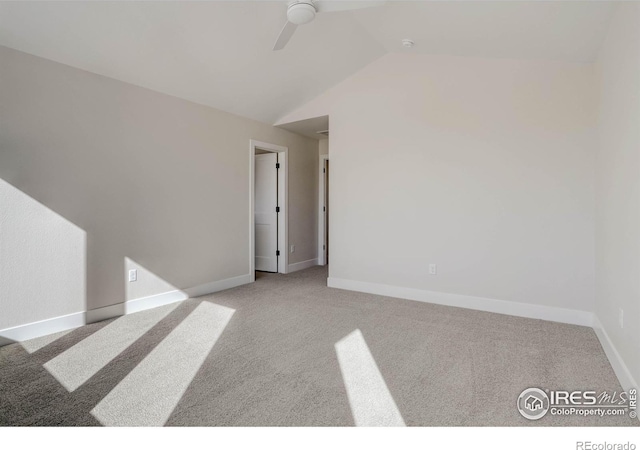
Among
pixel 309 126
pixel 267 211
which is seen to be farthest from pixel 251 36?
pixel 267 211

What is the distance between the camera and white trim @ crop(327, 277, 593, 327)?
10.5 feet

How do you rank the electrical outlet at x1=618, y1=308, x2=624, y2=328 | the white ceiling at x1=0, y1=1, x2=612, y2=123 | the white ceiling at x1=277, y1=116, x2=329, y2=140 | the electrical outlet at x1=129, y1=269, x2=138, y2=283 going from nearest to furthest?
the electrical outlet at x1=618, y1=308, x2=624, y2=328 < the white ceiling at x1=0, y1=1, x2=612, y2=123 < the electrical outlet at x1=129, y1=269, x2=138, y2=283 < the white ceiling at x1=277, y1=116, x2=329, y2=140

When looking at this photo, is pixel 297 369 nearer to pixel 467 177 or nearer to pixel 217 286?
pixel 217 286

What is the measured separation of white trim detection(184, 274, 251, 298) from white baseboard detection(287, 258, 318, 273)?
3.11ft

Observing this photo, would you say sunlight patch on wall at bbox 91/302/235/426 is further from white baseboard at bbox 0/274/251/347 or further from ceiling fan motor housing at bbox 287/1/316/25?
ceiling fan motor housing at bbox 287/1/316/25

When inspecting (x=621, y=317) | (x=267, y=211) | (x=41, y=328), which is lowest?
(x=41, y=328)

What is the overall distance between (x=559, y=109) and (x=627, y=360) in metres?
2.29

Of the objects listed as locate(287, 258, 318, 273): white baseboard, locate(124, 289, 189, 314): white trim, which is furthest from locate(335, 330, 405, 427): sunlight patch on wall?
locate(287, 258, 318, 273): white baseboard

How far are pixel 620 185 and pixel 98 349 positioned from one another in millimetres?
3847

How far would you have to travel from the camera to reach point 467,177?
3.66 m

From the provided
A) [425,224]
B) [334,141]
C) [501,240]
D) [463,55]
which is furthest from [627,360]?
[334,141]

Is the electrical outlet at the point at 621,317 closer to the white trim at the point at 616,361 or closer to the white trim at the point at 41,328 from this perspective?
the white trim at the point at 616,361

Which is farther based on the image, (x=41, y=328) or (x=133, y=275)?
(x=133, y=275)

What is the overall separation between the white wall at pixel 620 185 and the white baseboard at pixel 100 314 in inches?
155
